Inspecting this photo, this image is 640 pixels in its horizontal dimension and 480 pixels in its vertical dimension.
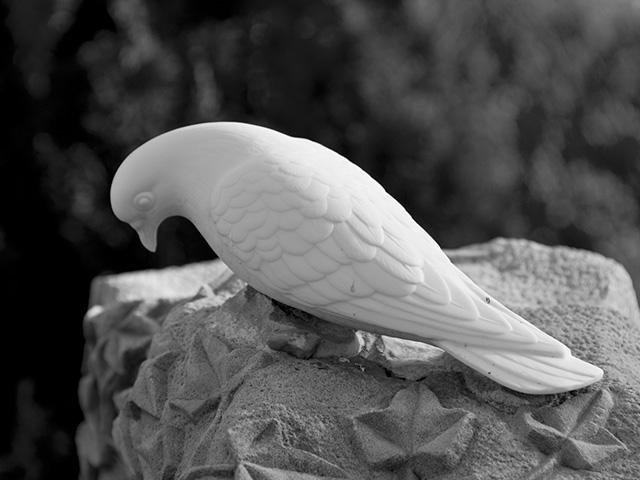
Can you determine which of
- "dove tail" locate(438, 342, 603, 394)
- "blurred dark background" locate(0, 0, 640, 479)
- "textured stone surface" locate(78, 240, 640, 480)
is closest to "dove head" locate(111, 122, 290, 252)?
"textured stone surface" locate(78, 240, 640, 480)

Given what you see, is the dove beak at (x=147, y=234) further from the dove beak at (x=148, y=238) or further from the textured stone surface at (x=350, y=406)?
the textured stone surface at (x=350, y=406)

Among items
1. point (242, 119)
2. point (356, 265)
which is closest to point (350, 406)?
point (356, 265)

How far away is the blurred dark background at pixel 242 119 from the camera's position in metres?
2.55

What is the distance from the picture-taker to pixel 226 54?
105 inches

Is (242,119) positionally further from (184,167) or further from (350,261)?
(350,261)

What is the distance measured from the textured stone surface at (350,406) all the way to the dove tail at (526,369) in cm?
3

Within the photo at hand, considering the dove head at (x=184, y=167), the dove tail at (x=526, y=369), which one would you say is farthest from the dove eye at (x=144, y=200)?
the dove tail at (x=526, y=369)

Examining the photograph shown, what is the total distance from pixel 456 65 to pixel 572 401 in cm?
179

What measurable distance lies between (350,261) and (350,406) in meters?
0.17

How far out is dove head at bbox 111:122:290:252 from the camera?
1135 millimetres

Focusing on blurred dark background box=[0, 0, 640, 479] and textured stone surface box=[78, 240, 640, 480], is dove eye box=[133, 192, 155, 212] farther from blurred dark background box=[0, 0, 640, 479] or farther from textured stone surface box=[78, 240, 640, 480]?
blurred dark background box=[0, 0, 640, 479]

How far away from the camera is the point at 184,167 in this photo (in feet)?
3.79

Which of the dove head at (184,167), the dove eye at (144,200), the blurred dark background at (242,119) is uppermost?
the dove head at (184,167)

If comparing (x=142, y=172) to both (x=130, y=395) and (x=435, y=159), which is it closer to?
(x=130, y=395)
